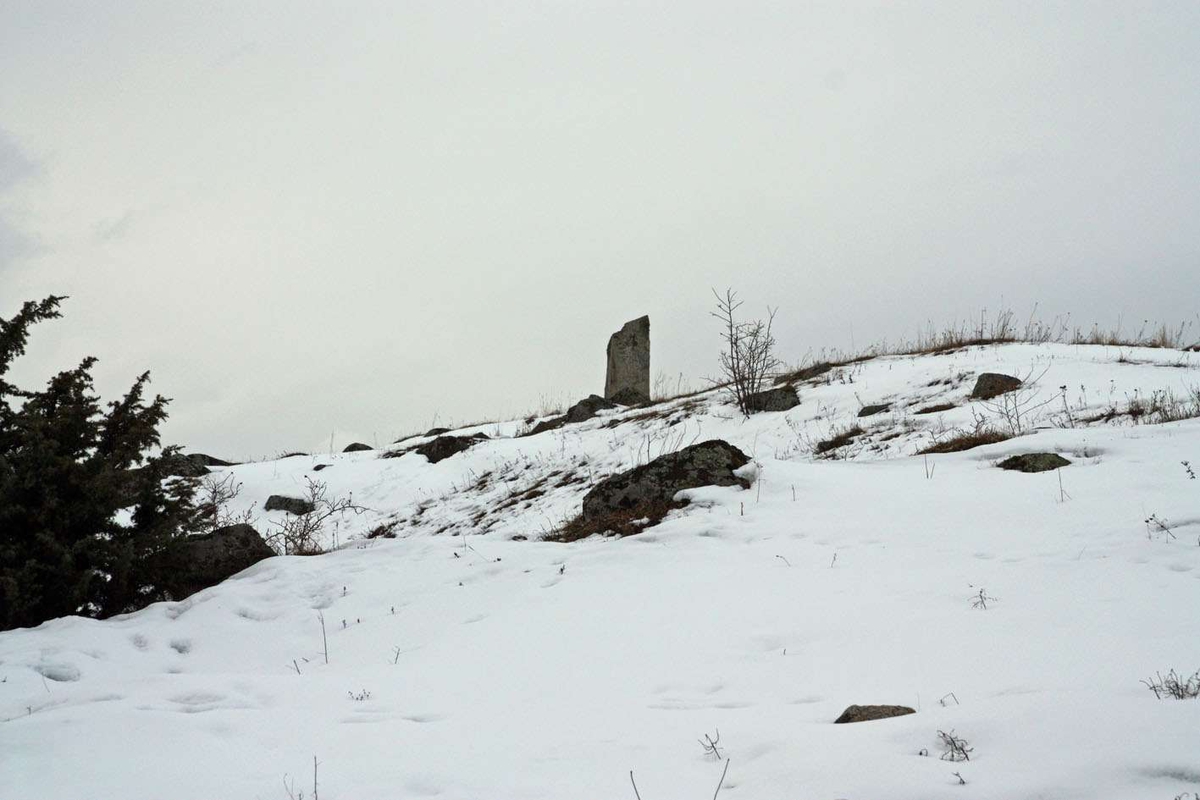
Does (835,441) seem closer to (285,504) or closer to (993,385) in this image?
(993,385)

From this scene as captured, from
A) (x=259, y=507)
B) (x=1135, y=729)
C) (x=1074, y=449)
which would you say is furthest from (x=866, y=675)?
(x=259, y=507)

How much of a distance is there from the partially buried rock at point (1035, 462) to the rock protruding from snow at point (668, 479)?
214cm

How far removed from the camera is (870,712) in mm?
2848

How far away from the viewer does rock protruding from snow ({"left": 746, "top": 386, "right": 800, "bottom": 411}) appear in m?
12.3

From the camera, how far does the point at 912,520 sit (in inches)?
224

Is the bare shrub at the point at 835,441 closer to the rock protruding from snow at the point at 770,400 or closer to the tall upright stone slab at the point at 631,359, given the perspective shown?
the rock protruding from snow at the point at 770,400

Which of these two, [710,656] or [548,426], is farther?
[548,426]

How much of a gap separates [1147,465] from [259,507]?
11.8 metres

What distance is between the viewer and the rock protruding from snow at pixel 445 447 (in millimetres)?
14414

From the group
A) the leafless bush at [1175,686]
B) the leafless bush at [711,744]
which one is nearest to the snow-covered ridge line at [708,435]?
the leafless bush at [1175,686]

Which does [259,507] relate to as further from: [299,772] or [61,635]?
[299,772]

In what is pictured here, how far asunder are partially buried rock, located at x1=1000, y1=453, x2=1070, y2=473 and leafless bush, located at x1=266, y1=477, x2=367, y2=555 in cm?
594

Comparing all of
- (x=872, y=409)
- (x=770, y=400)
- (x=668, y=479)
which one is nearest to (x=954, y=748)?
(x=668, y=479)

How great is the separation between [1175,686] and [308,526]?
8349mm
